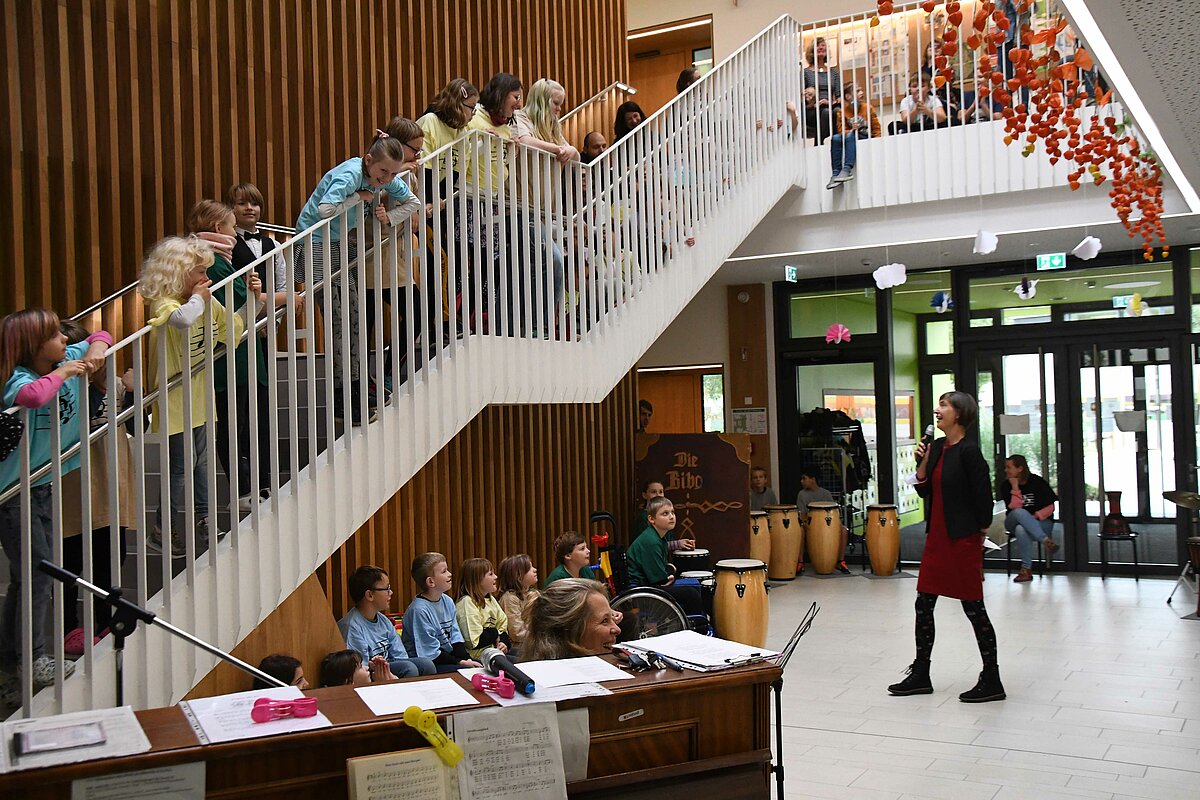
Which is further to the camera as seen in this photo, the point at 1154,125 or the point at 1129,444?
the point at 1129,444

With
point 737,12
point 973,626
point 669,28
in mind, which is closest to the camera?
point 973,626

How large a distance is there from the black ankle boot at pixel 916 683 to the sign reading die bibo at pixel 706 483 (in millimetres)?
3332

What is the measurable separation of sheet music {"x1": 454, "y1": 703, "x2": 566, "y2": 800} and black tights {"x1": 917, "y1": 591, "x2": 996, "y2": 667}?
3.79 meters

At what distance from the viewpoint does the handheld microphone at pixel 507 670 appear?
245 centimetres

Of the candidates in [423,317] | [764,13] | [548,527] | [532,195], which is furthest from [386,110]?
[764,13]

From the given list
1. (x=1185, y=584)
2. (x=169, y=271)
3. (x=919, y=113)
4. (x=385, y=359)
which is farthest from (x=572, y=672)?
(x=1185, y=584)

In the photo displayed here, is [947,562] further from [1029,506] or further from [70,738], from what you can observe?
[1029,506]

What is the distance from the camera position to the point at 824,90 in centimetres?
938

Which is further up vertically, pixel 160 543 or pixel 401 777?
pixel 160 543

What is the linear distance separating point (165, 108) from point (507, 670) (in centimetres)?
406

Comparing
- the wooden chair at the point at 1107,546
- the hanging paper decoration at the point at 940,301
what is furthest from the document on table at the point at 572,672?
the wooden chair at the point at 1107,546

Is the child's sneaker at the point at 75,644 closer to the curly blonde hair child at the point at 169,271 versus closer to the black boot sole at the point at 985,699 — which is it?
the curly blonde hair child at the point at 169,271

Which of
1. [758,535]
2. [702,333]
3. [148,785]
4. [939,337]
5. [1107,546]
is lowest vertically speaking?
[1107,546]

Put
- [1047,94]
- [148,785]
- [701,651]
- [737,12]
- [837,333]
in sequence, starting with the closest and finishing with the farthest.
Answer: [148,785] → [701,651] → [1047,94] → [837,333] → [737,12]
